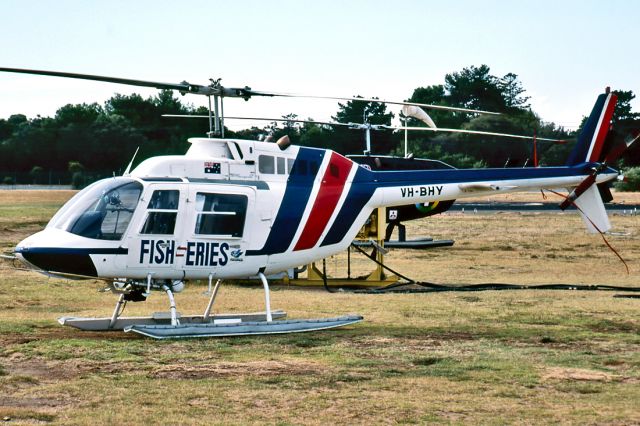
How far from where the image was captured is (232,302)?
57.4 feet

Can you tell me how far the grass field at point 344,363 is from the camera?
891 centimetres

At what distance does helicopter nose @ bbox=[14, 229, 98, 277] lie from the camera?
12.6 m

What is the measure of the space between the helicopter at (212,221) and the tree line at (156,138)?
2760 cm

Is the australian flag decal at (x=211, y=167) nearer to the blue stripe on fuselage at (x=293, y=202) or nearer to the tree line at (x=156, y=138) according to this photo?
the blue stripe on fuselage at (x=293, y=202)

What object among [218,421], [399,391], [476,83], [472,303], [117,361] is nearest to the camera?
[218,421]

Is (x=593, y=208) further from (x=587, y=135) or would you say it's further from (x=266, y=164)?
(x=266, y=164)

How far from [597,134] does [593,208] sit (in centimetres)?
134

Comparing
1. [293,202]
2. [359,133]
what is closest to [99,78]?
[293,202]

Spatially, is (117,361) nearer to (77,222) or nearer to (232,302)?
(77,222)

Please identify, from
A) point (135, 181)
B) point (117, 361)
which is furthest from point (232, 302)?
point (117, 361)

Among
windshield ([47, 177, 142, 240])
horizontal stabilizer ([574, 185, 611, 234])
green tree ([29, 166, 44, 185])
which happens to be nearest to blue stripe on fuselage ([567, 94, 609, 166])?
horizontal stabilizer ([574, 185, 611, 234])

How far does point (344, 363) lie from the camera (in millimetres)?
11234

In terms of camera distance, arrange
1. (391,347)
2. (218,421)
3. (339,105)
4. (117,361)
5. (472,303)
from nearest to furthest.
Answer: (218,421)
(117,361)
(391,347)
(472,303)
(339,105)

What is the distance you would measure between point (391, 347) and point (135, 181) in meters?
4.04
